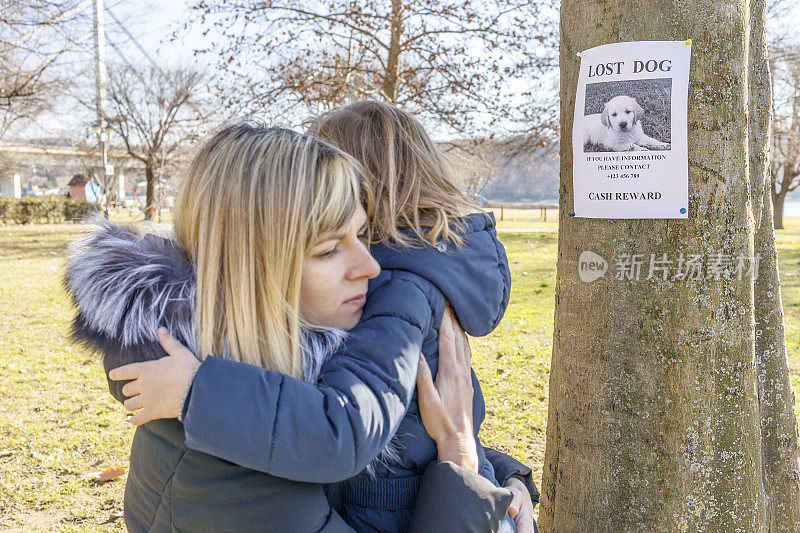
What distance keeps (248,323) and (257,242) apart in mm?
195

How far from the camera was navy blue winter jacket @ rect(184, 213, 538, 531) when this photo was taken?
1.34 meters

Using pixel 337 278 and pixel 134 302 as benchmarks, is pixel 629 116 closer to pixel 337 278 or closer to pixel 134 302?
pixel 337 278

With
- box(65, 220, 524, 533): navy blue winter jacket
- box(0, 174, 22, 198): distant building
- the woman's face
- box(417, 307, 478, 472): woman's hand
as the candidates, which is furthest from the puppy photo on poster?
box(0, 174, 22, 198): distant building

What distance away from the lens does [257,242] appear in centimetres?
153

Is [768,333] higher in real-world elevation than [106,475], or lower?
higher

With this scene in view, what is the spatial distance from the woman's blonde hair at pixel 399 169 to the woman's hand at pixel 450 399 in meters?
0.29

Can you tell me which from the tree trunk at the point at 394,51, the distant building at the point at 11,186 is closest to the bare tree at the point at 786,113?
the tree trunk at the point at 394,51

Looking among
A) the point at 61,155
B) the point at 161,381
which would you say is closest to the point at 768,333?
the point at 161,381

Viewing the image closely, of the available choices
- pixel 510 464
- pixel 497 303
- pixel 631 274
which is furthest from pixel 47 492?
pixel 631 274

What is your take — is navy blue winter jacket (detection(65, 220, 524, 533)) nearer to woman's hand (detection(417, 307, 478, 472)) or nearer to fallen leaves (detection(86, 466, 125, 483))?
woman's hand (detection(417, 307, 478, 472))

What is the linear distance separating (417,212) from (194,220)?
64 cm

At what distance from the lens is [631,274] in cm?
205

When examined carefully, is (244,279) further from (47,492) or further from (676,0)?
(47,492)

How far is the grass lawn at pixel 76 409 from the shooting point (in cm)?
346
